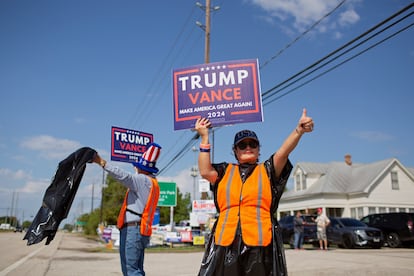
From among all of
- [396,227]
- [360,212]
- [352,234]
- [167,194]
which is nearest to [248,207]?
[352,234]

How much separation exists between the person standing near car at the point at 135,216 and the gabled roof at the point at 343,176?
29.9 m

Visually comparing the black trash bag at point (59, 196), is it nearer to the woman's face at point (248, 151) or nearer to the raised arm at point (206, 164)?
the raised arm at point (206, 164)

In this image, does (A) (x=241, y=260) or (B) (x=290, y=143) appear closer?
(A) (x=241, y=260)

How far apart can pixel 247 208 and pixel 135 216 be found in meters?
1.98

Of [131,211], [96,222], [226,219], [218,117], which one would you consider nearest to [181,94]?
[218,117]

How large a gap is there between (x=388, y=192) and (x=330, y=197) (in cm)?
480

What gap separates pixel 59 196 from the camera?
3811 mm

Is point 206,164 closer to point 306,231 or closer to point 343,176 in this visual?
point 306,231

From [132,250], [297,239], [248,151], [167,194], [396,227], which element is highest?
[167,194]

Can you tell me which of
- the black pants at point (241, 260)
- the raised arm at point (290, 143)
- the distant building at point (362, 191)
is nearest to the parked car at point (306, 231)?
the distant building at point (362, 191)

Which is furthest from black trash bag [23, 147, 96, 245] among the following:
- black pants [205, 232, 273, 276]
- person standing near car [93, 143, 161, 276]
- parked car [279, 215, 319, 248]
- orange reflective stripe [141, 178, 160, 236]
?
parked car [279, 215, 319, 248]

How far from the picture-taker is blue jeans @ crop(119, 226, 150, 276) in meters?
4.12

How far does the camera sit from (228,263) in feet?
8.64

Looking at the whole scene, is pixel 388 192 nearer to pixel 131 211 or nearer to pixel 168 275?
pixel 168 275
